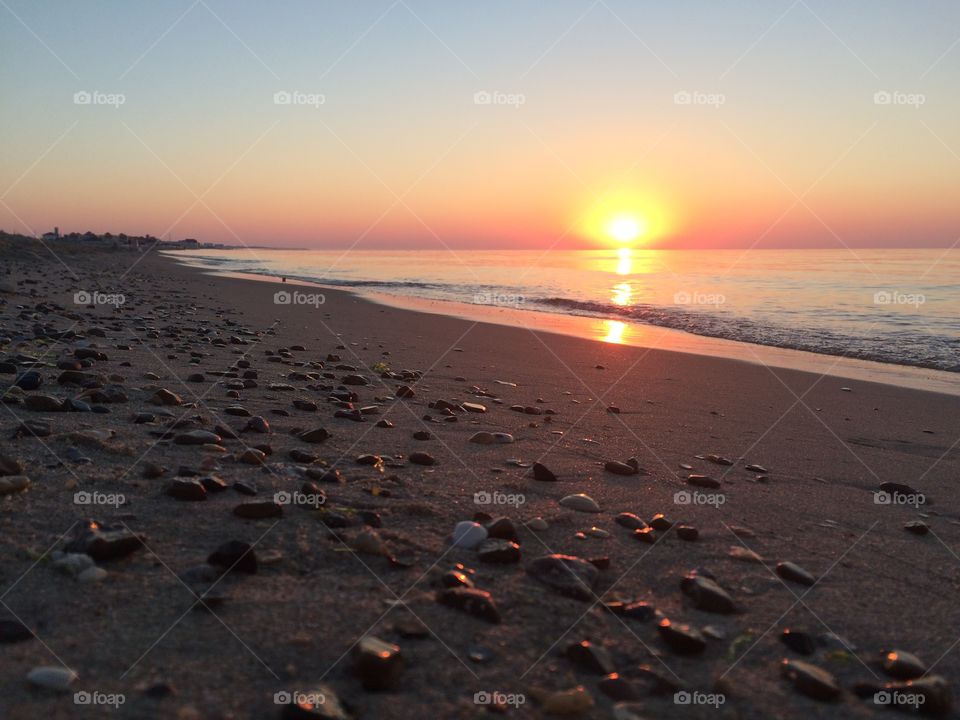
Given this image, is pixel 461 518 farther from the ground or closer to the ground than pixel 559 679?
farther from the ground

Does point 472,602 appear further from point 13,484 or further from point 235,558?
point 13,484

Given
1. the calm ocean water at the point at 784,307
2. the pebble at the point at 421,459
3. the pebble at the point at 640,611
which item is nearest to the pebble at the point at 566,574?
the pebble at the point at 640,611

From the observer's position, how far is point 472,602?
2598mm

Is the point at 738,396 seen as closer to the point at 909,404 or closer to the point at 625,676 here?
the point at 909,404

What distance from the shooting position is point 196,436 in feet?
14.5

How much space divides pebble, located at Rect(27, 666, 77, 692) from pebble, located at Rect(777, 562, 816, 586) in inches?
113

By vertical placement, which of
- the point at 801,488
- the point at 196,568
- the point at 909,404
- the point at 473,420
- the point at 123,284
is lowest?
the point at 196,568

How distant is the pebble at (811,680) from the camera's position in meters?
2.25

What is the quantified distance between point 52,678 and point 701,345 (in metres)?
13.9

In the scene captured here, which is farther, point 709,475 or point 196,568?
point 709,475

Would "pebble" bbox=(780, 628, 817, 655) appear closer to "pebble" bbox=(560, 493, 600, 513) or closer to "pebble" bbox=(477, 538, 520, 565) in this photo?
"pebble" bbox=(477, 538, 520, 565)

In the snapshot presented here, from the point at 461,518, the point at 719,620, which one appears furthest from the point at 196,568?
the point at 719,620

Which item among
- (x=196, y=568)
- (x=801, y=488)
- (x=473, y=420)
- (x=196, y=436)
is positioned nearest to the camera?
(x=196, y=568)

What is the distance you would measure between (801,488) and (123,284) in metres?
23.0
